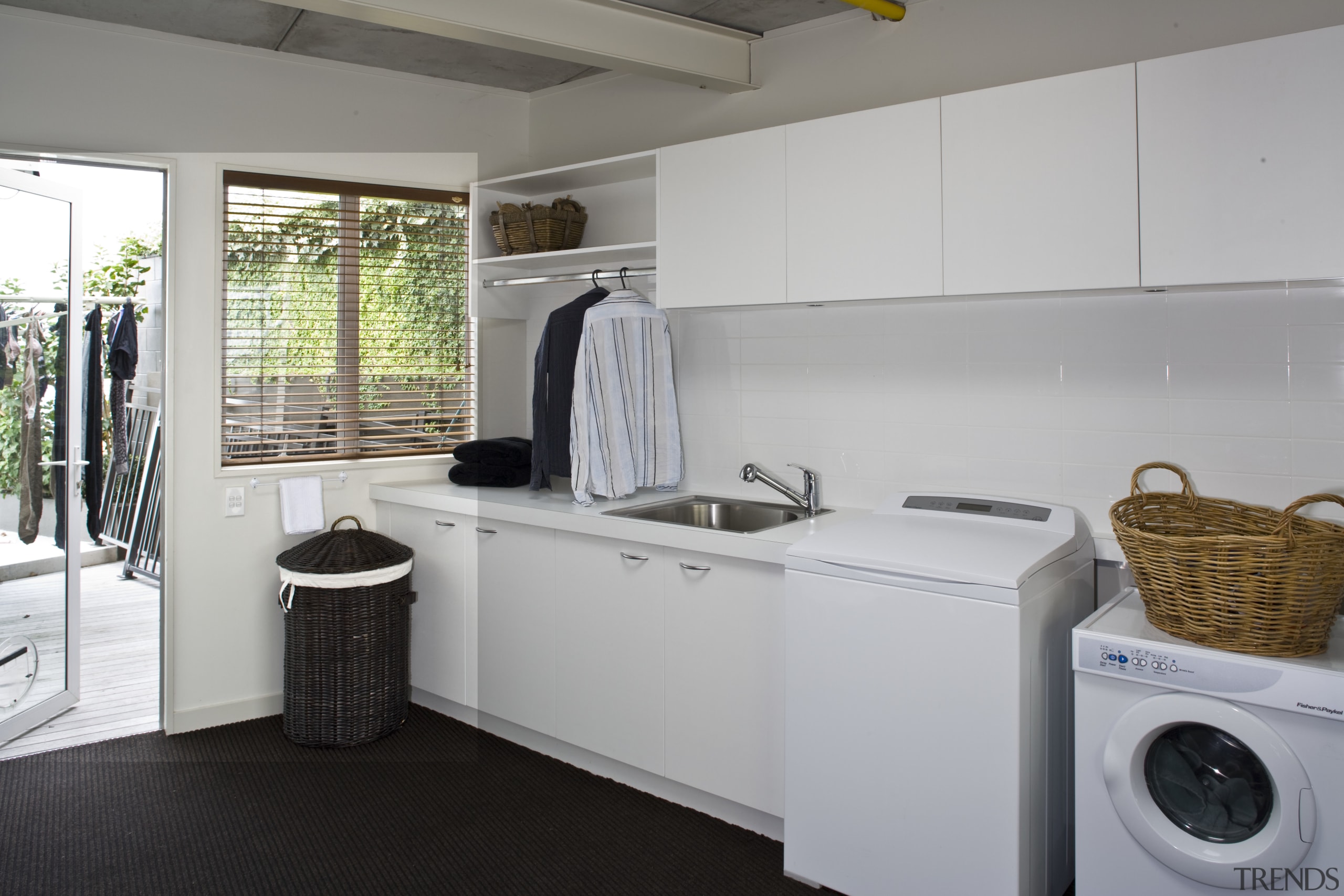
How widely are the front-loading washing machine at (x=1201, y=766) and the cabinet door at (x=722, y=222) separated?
4.69ft

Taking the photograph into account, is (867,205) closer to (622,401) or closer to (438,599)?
(622,401)

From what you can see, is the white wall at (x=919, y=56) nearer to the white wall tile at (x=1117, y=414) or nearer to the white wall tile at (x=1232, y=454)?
the white wall tile at (x=1117, y=414)

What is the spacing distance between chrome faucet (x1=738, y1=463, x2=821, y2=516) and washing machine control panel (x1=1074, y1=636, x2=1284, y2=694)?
119 centimetres

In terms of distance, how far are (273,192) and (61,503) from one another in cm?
143

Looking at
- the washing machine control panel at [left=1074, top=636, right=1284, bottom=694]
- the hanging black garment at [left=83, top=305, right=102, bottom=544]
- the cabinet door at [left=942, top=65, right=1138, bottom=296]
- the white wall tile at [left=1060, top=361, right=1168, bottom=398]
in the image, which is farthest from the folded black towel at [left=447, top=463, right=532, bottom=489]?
the washing machine control panel at [left=1074, top=636, right=1284, bottom=694]

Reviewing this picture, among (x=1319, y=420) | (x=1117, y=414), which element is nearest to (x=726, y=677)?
(x=1117, y=414)

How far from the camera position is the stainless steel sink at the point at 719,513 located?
3.20 meters

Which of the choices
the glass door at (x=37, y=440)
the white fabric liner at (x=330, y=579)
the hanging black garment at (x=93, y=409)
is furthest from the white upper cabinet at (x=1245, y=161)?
the hanging black garment at (x=93, y=409)

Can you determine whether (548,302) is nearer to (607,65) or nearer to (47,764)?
(607,65)

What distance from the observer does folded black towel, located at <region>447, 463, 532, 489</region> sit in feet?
12.2

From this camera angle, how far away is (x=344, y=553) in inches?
135

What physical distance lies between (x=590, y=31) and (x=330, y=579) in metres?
2.10

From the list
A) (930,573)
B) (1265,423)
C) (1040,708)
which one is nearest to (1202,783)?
(1040,708)

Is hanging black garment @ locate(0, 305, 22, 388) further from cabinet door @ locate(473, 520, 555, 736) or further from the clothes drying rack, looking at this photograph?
cabinet door @ locate(473, 520, 555, 736)
